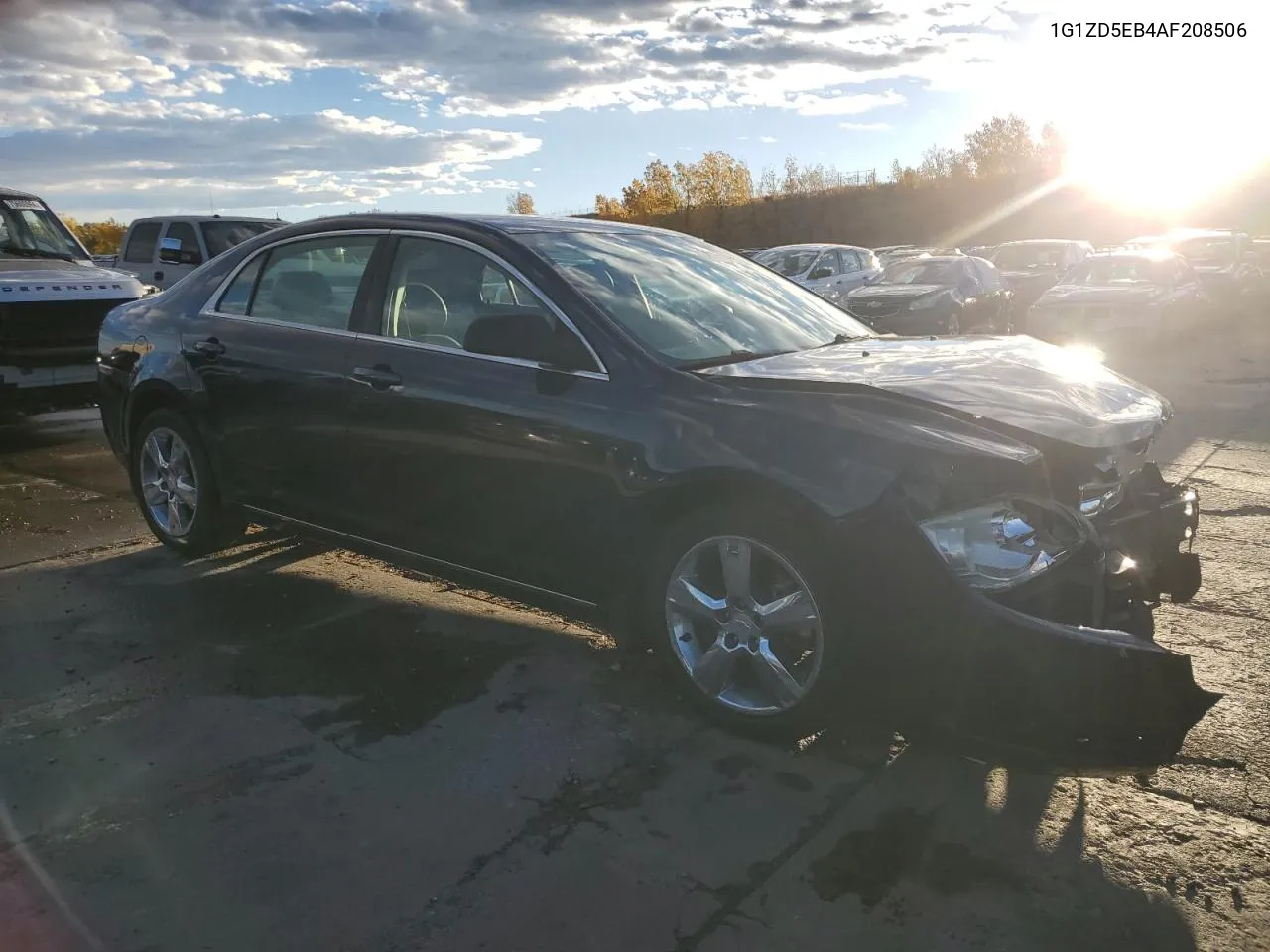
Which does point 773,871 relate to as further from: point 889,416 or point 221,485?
point 221,485

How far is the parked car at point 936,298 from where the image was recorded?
16141 millimetres

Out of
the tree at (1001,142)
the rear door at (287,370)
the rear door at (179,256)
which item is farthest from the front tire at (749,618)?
the tree at (1001,142)

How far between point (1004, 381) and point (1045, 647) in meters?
1.17

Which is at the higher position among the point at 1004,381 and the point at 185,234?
the point at 185,234

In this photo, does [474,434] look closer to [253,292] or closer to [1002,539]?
[253,292]

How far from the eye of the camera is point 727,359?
3902 mm

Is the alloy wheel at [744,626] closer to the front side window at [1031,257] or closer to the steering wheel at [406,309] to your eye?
the steering wheel at [406,309]

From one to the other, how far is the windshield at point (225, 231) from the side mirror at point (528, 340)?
1217 centimetres

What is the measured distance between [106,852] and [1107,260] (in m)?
16.5

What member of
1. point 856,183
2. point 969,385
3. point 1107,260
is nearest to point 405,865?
point 969,385

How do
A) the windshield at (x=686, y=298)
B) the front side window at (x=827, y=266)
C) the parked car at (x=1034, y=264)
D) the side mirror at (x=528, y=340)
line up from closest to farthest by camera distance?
the side mirror at (x=528, y=340), the windshield at (x=686, y=298), the front side window at (x=827, y=266), the parked car at (x=1034, y=264)

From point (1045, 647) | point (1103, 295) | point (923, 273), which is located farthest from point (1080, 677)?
point (923, 273)

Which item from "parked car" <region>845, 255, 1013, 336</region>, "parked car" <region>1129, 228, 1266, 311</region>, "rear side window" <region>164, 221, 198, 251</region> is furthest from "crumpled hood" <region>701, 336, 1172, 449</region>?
"parked car" <region>1129, 228, 1266, 311</region>

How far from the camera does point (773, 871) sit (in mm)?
2818
